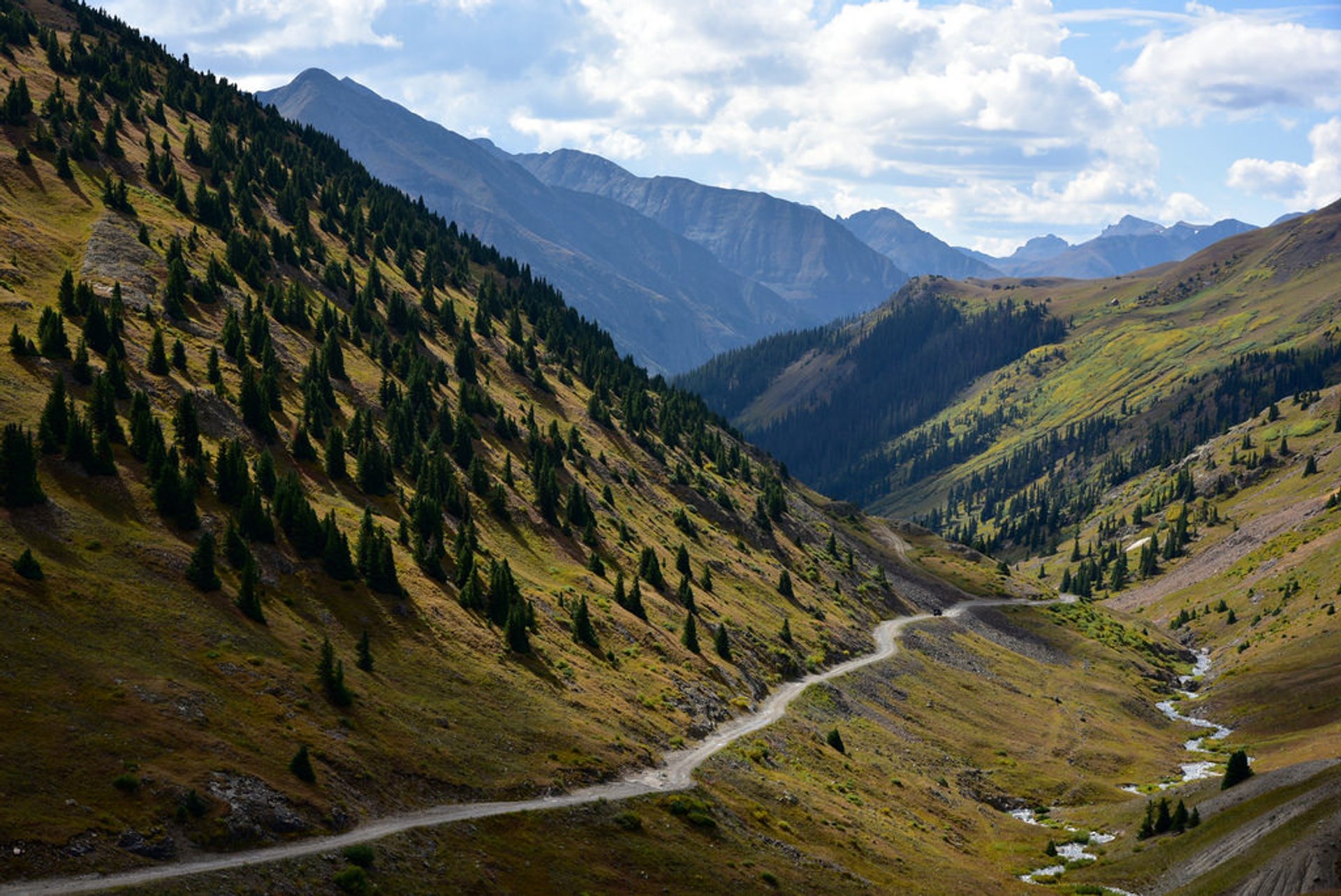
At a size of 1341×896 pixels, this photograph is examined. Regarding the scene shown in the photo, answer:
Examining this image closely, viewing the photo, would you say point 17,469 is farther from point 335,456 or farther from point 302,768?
point 335,456

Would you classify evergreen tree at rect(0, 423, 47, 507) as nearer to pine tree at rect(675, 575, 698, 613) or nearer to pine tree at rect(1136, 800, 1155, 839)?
pine tree at rect(675, 575, 698, 613)

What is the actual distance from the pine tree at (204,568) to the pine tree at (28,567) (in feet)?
30.9

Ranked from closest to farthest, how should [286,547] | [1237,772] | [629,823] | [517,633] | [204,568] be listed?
[629,823] → [204,568] → [286,547] → [517,633] → [1237,772]

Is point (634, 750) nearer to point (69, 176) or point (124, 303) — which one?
point (124, 303)

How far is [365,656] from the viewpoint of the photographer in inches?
2511

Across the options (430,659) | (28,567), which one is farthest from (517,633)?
(28,567)

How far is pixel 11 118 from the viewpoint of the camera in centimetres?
13588

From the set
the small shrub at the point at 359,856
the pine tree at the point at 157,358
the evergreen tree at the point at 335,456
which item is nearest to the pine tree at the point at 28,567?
the small shrub at the point at 359,856

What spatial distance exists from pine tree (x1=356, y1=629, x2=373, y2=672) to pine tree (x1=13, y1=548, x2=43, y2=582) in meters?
19.8

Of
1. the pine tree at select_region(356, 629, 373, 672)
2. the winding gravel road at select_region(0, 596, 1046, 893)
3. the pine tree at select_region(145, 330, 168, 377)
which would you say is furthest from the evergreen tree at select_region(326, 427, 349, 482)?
the winding gravel road at select_region(0, 596, 1046, 893)

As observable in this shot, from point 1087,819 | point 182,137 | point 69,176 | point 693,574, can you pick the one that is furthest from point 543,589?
point 182,137

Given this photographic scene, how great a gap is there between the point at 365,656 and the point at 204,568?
1235 centimetres

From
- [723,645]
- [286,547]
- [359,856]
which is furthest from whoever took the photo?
[723,645]

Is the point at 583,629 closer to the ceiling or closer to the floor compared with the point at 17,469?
closer to the floor
